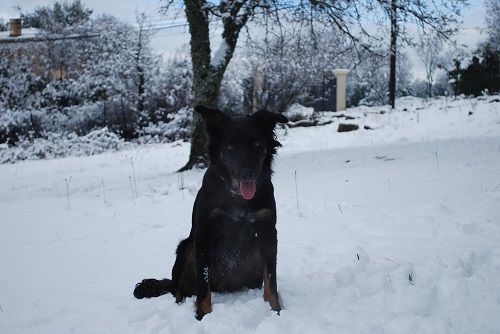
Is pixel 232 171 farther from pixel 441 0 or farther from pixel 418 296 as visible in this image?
pixel 441 0

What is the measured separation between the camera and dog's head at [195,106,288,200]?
317cm

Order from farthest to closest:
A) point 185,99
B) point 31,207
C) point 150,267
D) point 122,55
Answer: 1. point 122,55
2. point 185,99
3. point 31,207
4. point 150,267

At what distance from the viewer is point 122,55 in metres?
30.4

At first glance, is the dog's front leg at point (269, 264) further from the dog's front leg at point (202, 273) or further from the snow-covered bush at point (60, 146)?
the snow-covered bush at point (60, 146)

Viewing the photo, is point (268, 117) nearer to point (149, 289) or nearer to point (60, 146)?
point (149, 289)

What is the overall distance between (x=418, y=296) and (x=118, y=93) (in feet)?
92.9

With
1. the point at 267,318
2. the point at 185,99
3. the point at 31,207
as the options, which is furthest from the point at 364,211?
the point at 185,99

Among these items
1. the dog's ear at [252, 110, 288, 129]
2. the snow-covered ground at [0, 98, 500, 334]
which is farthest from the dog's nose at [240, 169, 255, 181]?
the snow-covered ground at [0, 98, 500, 334]

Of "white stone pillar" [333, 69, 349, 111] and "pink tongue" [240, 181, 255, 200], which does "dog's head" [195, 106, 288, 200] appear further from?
"white stone pillar" [333, 69, 349, 111]

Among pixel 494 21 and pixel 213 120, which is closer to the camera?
Answer: pixel 213 120

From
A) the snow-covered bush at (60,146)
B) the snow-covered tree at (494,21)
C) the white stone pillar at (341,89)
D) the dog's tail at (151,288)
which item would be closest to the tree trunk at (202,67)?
the dog's tail at (151,288)

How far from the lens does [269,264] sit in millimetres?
3248

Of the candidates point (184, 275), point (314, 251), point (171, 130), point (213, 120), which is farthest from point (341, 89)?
point (184, 275)

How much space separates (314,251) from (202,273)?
65.2 inches
